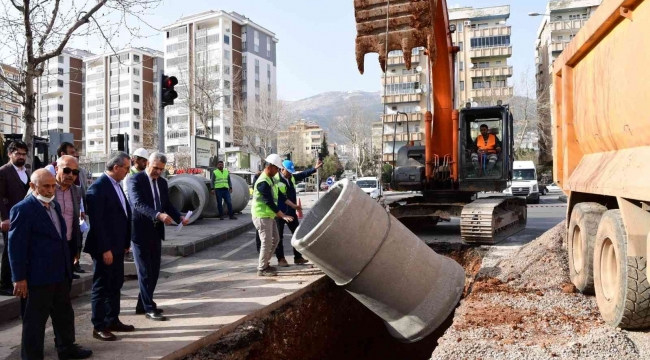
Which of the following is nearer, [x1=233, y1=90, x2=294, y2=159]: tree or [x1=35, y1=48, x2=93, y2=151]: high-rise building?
[x1=233, y1=90, x2=294, y2=159]: tree

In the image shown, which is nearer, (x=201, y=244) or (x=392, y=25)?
(x=392, y=25)

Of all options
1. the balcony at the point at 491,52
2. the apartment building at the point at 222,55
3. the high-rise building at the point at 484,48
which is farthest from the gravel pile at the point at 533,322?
the apartment building at the point at 222,55

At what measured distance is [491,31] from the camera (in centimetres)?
6419

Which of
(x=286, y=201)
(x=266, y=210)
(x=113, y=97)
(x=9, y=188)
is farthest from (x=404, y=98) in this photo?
(x=9, y=188)

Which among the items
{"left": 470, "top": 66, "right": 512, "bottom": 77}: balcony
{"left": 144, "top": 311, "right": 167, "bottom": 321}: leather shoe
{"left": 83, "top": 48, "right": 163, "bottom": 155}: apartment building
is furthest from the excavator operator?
{"left": 83, "top": 48, "right": 163, "bottom": 155}: apartment building

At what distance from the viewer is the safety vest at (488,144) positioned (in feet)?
33.2

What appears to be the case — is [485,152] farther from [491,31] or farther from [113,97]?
[113,97]

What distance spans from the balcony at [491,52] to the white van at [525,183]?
131 feet

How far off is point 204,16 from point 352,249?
80330 mm

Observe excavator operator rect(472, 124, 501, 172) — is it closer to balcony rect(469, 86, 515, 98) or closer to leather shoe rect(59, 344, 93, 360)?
leather shoe rect(59, 344, 93, 360)

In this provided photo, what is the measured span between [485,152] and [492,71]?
2239 inches

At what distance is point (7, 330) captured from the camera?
5156 mm

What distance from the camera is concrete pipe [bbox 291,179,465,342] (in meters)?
4.99

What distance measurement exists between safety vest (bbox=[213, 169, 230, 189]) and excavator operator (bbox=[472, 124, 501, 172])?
21.9 feet
